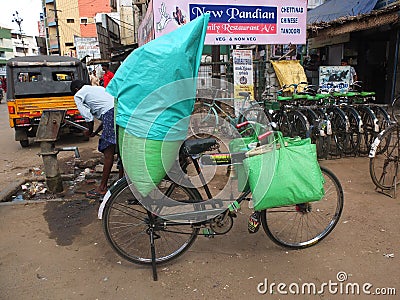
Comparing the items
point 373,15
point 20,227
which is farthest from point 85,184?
point 373,15

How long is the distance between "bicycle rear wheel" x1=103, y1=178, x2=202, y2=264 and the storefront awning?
A: 31.5ft

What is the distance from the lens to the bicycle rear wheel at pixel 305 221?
3076mm

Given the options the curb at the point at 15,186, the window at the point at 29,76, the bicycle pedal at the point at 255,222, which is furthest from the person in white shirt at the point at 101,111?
the window at the point at 29,76

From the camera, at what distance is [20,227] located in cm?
377

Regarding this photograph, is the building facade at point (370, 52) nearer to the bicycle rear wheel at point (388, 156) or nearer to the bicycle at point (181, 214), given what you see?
the bicycle rear wheel at point (388, 156)

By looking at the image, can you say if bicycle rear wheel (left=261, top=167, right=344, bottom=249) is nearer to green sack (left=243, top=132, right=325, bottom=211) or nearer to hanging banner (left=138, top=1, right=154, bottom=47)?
green sack (left=243, top=132, right=325, bottom=211)

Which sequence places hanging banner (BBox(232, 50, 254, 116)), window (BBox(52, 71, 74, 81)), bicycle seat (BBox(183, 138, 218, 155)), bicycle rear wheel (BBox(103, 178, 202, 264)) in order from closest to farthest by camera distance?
bicycle seat (BBox(183, 138, 218, 155)) < bicycle rear wheel (BBox(103, 178, 202, 264)) < hanging banner (BBox(232, 50, 254, 116)) < window (BBox(52, 71, 74, 81))

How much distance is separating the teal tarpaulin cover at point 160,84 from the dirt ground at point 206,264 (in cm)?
121

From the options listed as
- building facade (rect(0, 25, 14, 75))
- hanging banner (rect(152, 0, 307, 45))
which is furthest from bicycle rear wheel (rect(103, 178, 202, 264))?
building facade (rect(0, 25, 14, 75))

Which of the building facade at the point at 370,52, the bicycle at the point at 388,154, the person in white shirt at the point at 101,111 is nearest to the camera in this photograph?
the bicycle at the point at 388,154

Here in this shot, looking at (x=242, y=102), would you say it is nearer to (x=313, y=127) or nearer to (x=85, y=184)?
(x=313, y=127)

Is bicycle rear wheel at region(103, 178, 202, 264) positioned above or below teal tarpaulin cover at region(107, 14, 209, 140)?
below

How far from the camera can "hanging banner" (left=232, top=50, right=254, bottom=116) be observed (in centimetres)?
761

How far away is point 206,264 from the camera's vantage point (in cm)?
295
